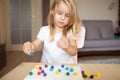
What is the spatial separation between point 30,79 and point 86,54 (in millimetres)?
2778

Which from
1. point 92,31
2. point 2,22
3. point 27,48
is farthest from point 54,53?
point 2,22

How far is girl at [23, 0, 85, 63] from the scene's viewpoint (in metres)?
1.01

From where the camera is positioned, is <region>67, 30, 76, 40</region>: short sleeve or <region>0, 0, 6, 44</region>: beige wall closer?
<region>67, 30, 76, 40</region>: short sleeve

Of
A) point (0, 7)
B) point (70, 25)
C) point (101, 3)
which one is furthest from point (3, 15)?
point (70, 25)

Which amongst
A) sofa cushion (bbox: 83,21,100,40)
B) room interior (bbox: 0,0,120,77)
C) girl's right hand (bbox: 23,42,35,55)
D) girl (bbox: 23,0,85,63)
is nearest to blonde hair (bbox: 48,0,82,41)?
girl (bbox: 23,0,85,63)

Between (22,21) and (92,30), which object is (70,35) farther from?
(22,21)

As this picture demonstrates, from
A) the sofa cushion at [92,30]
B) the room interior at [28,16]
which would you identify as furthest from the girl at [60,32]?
the room interior at [28,16]

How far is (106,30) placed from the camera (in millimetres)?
4223

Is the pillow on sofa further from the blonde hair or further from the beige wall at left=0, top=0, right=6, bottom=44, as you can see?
the blonde hair

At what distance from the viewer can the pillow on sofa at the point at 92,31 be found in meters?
4.04

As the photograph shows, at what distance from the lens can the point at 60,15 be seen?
101cm

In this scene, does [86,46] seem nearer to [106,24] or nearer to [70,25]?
[106,24]

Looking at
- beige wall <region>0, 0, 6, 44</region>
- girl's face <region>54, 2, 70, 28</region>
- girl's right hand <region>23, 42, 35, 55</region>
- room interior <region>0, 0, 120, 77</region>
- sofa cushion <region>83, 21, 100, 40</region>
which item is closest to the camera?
girl's right hand <region>23, 42, 35, 55</region>

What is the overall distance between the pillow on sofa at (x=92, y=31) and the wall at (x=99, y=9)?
0.52 metres
